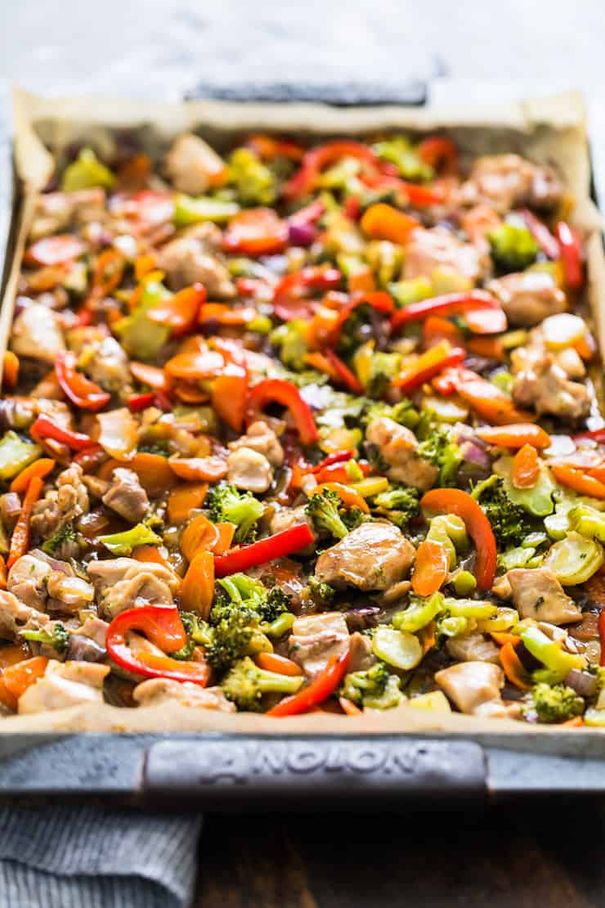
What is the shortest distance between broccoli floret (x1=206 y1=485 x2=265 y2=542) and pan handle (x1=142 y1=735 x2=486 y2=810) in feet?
3.43

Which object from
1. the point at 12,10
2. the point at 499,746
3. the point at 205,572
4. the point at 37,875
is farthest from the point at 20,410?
the point at 12,10

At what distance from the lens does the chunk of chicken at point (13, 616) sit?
3.90 meters

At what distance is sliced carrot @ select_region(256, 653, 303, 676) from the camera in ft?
12.4

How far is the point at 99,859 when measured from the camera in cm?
334

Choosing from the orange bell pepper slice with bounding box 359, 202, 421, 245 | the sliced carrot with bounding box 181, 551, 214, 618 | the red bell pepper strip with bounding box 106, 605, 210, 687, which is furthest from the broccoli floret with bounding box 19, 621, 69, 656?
the orange bell pepper slice with bounding box 359, 202, 421, 245

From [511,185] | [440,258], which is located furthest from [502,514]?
[511,185]

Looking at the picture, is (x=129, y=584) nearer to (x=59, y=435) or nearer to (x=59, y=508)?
(x=59, y=508)

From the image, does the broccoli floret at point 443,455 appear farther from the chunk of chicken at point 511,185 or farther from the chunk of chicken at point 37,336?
the chunk of chicken at point 511,185

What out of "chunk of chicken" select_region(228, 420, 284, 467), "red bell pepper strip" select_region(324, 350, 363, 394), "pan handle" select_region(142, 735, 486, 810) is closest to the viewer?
"pan handle" select_region(142, 735, 486, 810)

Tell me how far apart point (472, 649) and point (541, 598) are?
1.02 feet

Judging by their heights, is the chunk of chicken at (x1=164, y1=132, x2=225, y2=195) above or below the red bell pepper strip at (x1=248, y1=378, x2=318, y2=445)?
above

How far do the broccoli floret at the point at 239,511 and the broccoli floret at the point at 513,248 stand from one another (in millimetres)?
1907

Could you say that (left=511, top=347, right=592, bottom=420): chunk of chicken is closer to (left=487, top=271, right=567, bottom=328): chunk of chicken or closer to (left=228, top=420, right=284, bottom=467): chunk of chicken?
(left=487, top=271, right=567, bottom=328): chunk of chicken

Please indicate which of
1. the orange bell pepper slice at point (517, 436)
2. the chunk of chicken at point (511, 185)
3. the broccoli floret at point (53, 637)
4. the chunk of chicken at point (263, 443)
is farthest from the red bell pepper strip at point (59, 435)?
the chunk of chicken at point (511, 185)
